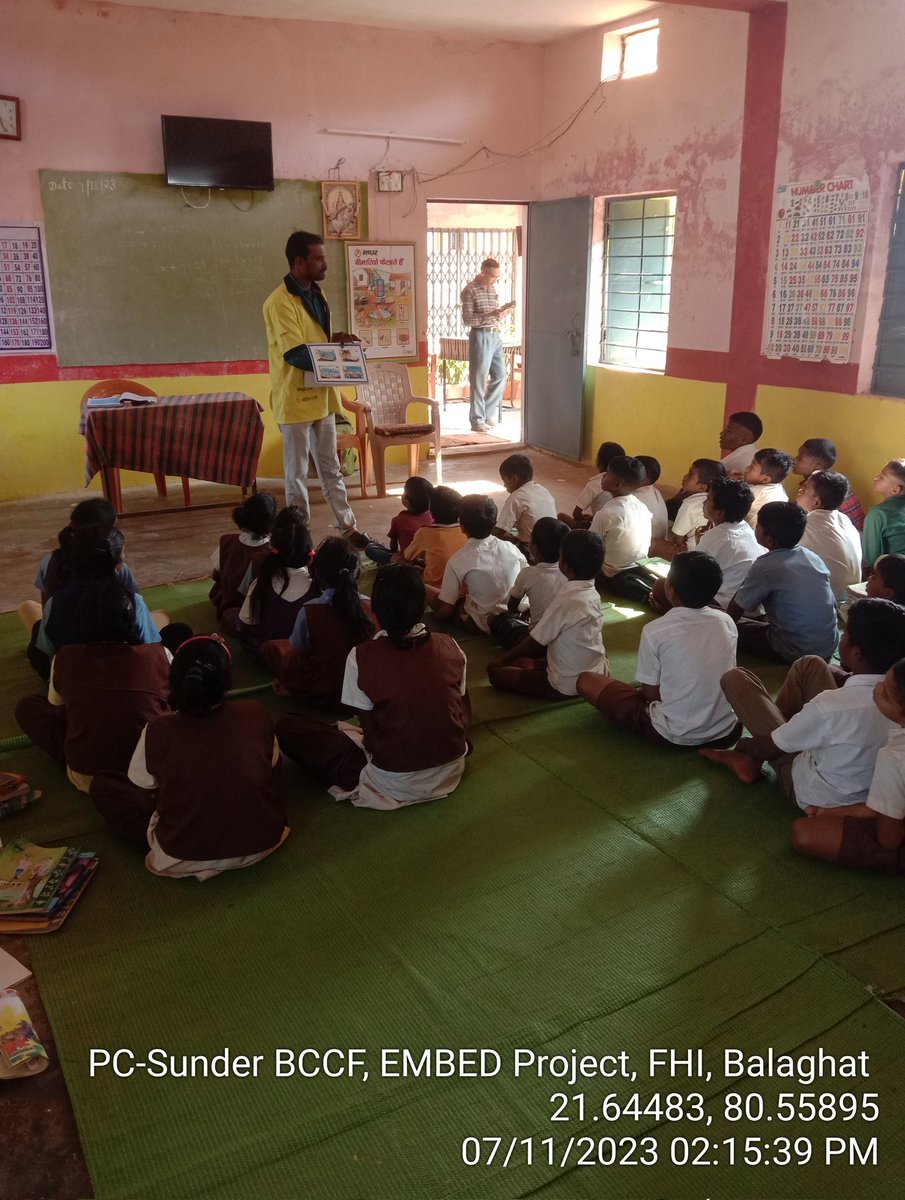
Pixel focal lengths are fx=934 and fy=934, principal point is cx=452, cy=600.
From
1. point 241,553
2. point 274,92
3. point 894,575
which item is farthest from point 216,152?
point 894,575

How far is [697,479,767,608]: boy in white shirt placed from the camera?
4.10 metres

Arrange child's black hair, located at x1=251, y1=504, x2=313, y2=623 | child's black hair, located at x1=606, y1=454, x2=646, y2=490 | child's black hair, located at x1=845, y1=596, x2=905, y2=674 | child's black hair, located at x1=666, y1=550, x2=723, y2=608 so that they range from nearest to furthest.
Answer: child's black hair, located at x1=845, y1=596, x2=905, y2=674 → child's black hair, located at x1=666, y1=550, x2=723, y2=608 → child's black hair, located at x1=251, y1=504, x2=313, y2=623 → child's black hair, located at x1=606, y1=454, x2=646, y2=490

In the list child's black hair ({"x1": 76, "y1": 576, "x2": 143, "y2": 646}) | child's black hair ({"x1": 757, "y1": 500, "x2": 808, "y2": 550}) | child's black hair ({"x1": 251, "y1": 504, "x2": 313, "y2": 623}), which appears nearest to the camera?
child's black hair ({"x1": 76, "y1": 576, "x2": 143, "y2": 646})

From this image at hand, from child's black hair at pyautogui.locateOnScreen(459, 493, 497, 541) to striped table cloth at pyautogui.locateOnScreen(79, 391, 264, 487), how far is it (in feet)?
8.38

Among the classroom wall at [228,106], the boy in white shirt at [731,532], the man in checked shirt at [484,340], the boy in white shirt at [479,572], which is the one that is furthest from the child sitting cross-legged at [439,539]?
the man in checked shirt at [484,340]

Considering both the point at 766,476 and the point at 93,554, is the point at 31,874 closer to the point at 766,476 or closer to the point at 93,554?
the point at 93,554

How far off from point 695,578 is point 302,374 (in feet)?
10.2

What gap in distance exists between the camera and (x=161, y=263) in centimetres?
677

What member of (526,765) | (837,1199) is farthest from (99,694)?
(837,1199)

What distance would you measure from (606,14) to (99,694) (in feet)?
21.2

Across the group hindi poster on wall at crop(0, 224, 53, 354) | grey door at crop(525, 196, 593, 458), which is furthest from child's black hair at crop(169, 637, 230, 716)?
grey door at crop(525, 196, 593, 458)

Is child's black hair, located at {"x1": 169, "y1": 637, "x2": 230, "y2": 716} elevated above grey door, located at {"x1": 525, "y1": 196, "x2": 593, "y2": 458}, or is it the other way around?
grey door, located at {"x1": 525, "y1": 196, "x2": 593, "y2": 458}

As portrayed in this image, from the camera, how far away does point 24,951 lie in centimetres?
229

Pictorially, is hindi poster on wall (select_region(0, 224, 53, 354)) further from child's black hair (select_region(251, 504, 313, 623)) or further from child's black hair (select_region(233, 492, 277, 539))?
child's black hair (select_region(251, 504, 313, 623))
